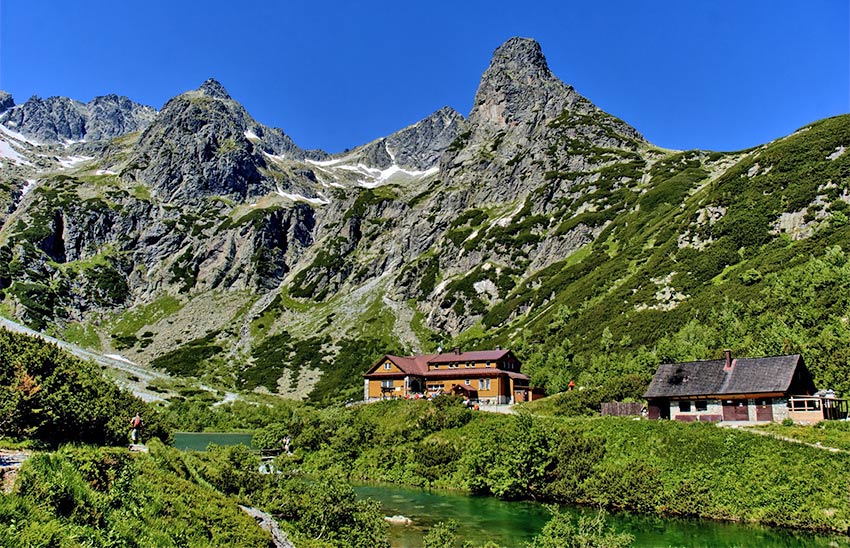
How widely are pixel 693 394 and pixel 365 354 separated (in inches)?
3557

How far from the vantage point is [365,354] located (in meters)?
132

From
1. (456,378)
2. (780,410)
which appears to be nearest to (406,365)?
(456,378)

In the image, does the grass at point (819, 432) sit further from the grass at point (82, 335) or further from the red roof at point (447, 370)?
the grass at point (82, 335)

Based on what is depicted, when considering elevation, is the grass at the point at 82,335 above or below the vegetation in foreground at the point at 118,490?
above

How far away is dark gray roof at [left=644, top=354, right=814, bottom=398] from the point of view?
46.7m

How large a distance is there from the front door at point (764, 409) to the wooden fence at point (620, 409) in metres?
10.6

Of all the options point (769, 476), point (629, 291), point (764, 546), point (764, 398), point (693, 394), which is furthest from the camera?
point (629, 291)

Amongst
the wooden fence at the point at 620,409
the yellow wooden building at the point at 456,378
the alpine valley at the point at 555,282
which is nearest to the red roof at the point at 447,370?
the yellow wooden building at the point at 456,378

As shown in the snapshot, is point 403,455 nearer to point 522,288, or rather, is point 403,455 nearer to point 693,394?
point 693,394

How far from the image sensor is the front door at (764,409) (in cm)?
4669

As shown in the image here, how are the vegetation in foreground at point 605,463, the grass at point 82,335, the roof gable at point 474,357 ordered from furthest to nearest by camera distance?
the grass at point 82,335
the roof gable at point 474,357
the vegetation in foreground at point 605,463

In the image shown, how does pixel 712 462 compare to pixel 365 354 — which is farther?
pixel 365 354

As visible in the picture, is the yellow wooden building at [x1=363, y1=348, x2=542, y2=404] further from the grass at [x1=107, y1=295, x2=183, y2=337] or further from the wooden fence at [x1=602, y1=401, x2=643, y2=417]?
the grass at [x1=107, y1=295, x2=183, y2=337]

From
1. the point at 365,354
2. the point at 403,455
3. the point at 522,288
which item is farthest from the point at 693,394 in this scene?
the point at 365,354
